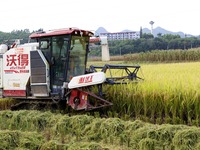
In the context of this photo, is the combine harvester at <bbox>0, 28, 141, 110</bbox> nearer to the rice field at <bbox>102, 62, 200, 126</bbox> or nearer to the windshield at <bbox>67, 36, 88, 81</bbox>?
A: the windshield at <bbox>67, 36, 88, 81</bbox>

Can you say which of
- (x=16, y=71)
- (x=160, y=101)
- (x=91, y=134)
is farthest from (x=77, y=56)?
(x=91, y=134)

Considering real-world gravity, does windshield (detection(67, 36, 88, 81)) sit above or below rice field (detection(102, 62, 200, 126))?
above

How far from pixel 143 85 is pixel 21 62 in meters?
3.31

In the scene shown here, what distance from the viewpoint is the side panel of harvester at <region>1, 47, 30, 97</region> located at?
8.49 metres

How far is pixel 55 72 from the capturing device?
26.7 ft

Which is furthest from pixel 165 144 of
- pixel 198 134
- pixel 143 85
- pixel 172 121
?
pixel 143 85

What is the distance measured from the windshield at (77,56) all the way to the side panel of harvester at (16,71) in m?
1.19

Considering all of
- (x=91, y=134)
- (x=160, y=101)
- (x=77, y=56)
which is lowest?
(x=91, y=134)

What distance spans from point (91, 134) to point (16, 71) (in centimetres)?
377

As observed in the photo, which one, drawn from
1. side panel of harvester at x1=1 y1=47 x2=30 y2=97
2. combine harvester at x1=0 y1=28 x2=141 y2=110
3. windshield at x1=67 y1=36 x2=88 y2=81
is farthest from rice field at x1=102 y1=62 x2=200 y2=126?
side panel of harvester at x1=1 y1=47 x2=30 y2=97

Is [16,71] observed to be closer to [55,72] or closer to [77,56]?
[55,72]

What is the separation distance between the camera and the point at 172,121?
6723 millimetres

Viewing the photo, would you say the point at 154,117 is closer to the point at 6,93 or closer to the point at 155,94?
the point at 155,94

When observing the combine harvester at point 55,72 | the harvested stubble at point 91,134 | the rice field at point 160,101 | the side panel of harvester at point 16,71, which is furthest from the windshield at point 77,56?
the harvested stubble at point 91,134
